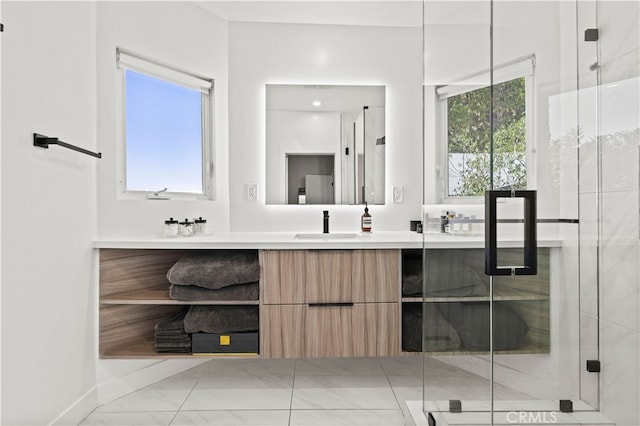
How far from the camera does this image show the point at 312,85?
8.44 ft

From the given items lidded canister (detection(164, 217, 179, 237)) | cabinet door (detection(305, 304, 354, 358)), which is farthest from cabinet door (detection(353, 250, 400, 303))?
lidded canister (detection(164, 217, 179, 237))

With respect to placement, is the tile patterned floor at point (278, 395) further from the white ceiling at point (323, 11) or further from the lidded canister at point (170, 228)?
the white ceiling at point (323, 11)

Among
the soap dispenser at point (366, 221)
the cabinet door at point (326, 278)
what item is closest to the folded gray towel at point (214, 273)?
the cabinet door at point (326, 278)

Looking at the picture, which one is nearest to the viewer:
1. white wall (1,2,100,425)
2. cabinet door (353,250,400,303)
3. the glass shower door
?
the glass shower door

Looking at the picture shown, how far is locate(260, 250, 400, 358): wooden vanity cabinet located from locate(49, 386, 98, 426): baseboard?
87cm

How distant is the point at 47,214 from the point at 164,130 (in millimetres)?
960

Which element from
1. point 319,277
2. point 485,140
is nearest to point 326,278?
point 319,277

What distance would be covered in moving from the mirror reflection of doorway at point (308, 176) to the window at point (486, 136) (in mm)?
1315

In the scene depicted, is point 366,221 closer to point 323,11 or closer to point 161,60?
point 323,11

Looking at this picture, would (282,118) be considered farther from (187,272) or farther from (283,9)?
(187,272)

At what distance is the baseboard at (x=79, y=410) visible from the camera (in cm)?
164

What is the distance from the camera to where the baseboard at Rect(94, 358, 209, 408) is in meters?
1.95

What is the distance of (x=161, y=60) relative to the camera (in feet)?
7.33

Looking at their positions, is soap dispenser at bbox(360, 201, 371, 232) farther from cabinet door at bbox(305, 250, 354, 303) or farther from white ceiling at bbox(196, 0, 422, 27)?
white ceiling at bbox(196, 0, 422, 27)
